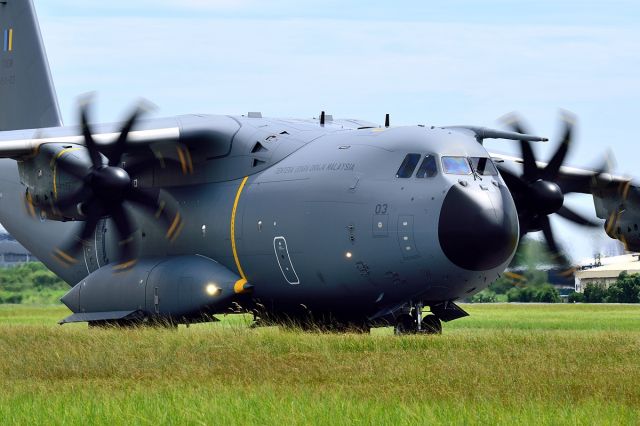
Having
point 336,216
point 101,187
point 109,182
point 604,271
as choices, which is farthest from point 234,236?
point 604,271

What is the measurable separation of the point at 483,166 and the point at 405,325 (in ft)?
10.8

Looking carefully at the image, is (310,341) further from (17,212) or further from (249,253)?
(17,212)

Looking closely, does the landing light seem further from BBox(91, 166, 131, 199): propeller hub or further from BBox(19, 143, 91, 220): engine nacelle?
BBox(19, 143, 91, 220): engine nacelle

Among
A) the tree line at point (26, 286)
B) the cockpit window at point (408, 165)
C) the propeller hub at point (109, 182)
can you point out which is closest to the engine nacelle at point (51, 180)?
the propeller hub at point (109, 182)

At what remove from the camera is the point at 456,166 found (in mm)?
20938

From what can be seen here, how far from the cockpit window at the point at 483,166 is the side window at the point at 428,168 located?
79 centimetres

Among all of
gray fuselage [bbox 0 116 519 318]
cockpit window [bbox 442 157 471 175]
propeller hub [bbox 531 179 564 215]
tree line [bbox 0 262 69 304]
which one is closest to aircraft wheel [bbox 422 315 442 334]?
gray fuselage [bbox 0 116 519 318]

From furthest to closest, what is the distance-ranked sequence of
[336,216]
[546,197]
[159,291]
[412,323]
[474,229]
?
[159,291]
[546,197]
[412,323]
[336,216]
[474,229]

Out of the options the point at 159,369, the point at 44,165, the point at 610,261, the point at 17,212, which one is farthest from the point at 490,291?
the point at 159,369

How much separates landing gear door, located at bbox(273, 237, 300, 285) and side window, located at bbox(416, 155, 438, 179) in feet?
11.1

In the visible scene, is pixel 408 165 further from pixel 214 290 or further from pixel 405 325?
pixel 214 290

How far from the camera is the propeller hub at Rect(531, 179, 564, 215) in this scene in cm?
2438

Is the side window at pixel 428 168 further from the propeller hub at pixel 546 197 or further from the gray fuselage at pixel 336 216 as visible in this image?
the propeller hub at pixel 546 197

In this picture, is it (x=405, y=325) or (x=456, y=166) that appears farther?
(x=405, y=325)
